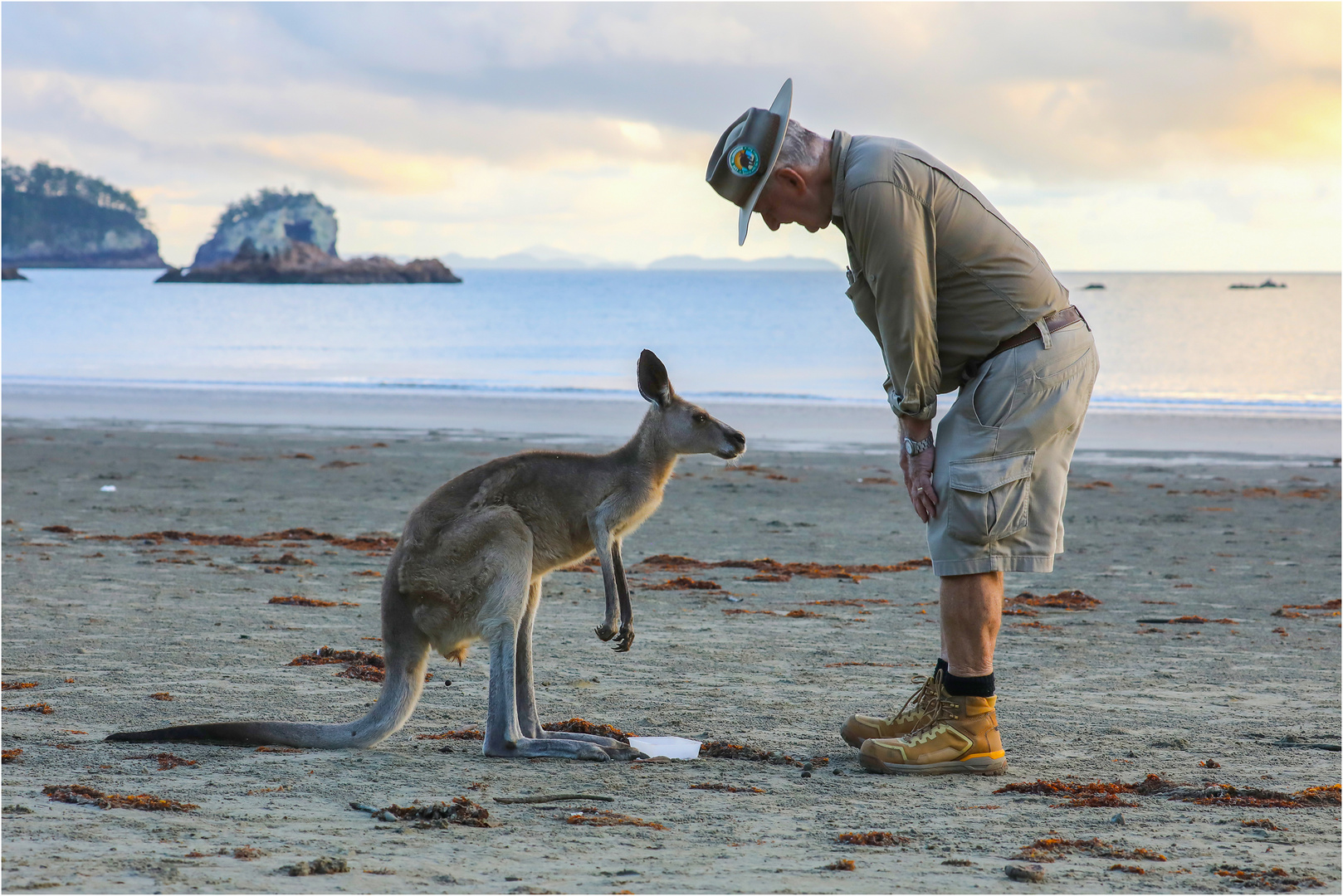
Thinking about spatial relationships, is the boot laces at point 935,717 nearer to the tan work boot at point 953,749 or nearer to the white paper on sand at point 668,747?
the tan work boot at point 953,749

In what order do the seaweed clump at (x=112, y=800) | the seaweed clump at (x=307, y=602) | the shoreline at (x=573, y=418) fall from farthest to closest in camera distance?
the shoreline at (x=573, y=418) → the seaweed clump at (x=307, y=602) → the seaweed clump at (x=112, y=800)

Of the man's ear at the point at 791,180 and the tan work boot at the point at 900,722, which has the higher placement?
the man's ear at the point at 791,180

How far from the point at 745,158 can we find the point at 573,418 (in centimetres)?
1380

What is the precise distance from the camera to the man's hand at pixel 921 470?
3322 millimetres

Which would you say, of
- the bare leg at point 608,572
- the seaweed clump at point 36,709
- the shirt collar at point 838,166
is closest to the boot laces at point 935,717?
the bare leg at point 608,572

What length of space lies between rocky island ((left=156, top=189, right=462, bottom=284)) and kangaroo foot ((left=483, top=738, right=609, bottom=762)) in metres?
98.5

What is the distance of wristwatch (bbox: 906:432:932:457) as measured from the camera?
3.33 meters

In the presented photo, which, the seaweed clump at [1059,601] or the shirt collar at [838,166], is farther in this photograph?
the seaweed clump at [1059,601]

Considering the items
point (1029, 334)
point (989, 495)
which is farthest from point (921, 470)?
point (1029, 334)

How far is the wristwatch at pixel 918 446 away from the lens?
3.33 metres

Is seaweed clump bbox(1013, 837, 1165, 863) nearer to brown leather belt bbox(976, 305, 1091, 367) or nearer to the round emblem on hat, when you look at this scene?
brown leather belt bbox(976, 305, 1091, 367)

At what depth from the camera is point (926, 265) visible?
321cm

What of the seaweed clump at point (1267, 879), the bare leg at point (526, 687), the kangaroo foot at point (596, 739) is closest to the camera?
the seaweed clump at point (1267, 879)

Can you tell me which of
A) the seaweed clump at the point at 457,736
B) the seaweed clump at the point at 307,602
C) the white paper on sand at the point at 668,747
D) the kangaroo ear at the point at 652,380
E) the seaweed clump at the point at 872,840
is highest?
the kangaroo ear at the point at 652,380
